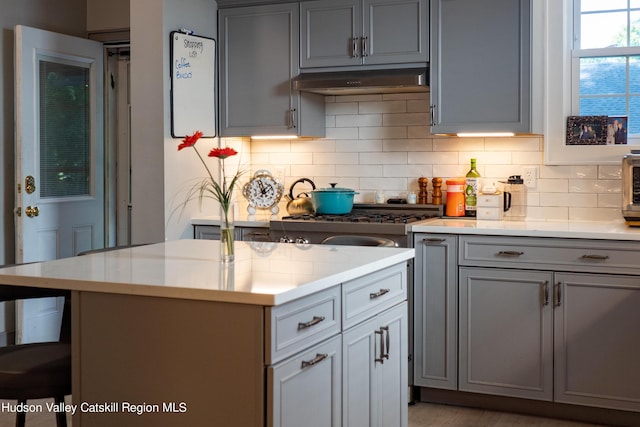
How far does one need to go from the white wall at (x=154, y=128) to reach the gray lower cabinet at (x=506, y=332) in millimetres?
1735

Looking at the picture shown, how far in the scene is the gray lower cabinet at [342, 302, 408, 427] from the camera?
265 cm

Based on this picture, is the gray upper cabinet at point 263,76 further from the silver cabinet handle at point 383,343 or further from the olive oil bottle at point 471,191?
the silver cabinet handle at point 383,343

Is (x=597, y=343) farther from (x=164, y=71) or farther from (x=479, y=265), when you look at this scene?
(x=164, y=71)

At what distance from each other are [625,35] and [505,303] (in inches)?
66.1

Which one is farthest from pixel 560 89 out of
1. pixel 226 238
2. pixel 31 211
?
pixel 31 211

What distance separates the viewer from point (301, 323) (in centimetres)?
229

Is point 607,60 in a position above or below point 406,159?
above

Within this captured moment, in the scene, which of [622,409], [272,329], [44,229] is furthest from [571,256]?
[44,229]

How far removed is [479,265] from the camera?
4039mm

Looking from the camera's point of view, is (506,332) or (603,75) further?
(603,75)

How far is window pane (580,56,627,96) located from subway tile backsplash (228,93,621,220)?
400 millimetres

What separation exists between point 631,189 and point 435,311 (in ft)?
3.84

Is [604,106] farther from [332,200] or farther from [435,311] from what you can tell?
[332,200]

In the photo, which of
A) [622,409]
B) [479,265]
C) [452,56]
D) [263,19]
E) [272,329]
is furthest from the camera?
[263,19]
